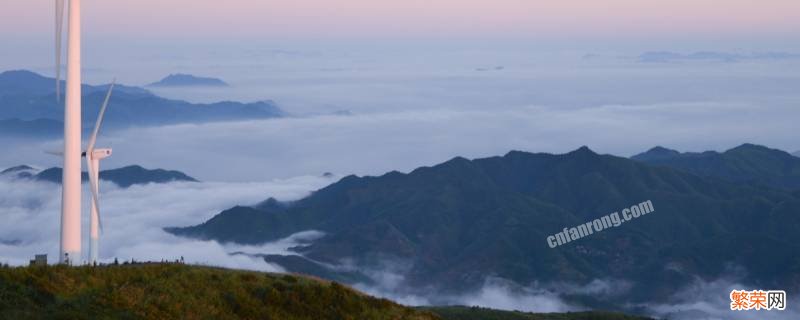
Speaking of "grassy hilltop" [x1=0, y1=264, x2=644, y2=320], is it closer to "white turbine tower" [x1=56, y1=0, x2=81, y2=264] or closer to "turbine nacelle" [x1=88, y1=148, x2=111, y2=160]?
"white turbine tower" [x1=56, y1=0, x2=81, y2=264]

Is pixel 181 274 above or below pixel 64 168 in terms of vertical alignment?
below

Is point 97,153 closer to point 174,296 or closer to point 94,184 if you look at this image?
point 94,184

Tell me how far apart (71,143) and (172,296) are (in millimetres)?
15112

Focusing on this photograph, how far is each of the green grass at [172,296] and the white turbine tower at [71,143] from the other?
4.08m

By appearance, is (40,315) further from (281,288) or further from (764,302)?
(764,302)

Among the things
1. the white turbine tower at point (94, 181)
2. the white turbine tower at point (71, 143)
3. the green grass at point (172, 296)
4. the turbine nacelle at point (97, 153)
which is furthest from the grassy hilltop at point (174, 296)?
the turbine nacelle at point (97, 153)

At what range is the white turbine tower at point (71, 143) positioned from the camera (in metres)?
63.4

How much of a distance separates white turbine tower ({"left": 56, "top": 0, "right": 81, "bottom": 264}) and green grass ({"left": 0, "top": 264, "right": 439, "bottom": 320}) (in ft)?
13.4

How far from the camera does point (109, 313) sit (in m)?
50.4

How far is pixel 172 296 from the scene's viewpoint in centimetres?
5488

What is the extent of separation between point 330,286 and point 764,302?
155 feet

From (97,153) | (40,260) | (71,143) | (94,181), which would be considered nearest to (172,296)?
(40,260)

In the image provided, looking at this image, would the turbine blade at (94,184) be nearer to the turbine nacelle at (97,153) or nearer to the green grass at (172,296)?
the turbine nacelle at (97,153)

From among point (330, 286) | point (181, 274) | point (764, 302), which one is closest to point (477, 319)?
point (764, 302)
